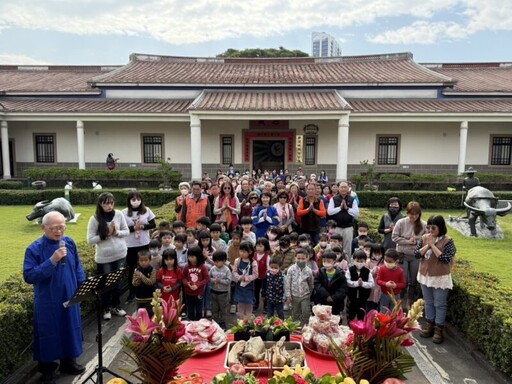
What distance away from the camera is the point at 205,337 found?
3.76 metres

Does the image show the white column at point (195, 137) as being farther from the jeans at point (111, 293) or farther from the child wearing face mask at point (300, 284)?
the child wearing face mask at point (300, 284)

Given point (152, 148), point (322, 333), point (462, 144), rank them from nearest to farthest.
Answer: point (322, 333)
point (462, 144)
point (152, 148)

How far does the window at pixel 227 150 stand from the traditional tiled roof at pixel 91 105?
2.72m

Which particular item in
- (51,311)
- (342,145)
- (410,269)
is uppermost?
(342,145)

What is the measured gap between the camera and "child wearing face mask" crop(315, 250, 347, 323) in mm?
5117

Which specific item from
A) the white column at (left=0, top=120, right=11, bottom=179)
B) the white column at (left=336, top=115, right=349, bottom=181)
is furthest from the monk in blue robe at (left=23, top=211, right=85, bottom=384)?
the white column at (left=0, top=120, right=11, bottom=179)

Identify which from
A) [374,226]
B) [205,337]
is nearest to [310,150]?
[374,226]

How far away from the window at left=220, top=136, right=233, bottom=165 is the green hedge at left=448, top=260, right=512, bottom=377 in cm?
1617

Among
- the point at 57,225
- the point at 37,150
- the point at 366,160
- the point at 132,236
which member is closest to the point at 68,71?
the point at 37,150

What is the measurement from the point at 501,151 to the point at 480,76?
676cm

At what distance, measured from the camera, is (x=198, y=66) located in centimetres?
2553

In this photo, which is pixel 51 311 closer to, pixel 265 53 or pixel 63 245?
pixel 63 245

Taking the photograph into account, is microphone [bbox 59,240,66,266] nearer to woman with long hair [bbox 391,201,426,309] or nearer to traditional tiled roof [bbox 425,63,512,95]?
woman with long hair [bbox 391,201,426,309]

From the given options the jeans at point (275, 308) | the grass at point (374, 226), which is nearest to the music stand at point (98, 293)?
the jeans at point (275, 308)
